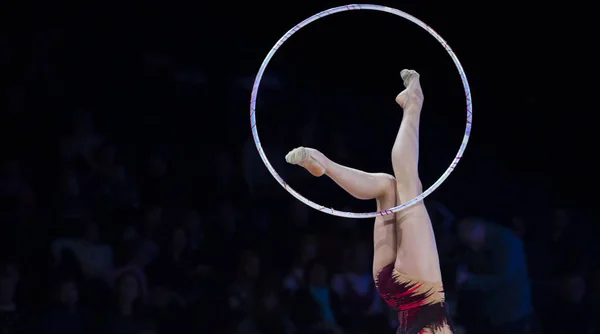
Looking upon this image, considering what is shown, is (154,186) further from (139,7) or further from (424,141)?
(424,141)

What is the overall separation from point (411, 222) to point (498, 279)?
164cm

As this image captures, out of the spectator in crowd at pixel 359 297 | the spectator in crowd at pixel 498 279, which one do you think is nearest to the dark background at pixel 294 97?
the spectator in crowd at pixel 498 279

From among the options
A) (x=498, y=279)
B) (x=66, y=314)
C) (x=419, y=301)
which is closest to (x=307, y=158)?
(x=419, y=301)

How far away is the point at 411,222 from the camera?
2.81 metres

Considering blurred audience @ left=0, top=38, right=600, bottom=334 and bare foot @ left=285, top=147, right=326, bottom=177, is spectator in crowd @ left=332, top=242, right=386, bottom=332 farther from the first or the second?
bare foot @ left=285, top=147, right=326, bottom=177

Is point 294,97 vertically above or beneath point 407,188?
above

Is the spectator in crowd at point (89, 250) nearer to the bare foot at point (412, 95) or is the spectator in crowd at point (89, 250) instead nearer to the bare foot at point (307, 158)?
the bare foot at point (307, 158)

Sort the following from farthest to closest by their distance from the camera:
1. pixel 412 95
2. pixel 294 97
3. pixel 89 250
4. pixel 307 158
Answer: pixel 294 97 → pixel 89 250 → pixel 412 95 → pixel 307 158

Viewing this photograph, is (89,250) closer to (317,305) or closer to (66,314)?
(66,314)

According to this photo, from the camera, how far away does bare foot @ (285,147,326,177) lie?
260 centimetres

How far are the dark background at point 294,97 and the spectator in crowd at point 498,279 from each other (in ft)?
0.62

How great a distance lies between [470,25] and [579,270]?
164cm

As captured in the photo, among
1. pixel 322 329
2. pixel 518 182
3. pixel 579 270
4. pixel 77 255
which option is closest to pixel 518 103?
pixel 518 182

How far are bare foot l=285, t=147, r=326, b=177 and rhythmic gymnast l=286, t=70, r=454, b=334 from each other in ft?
0.24
